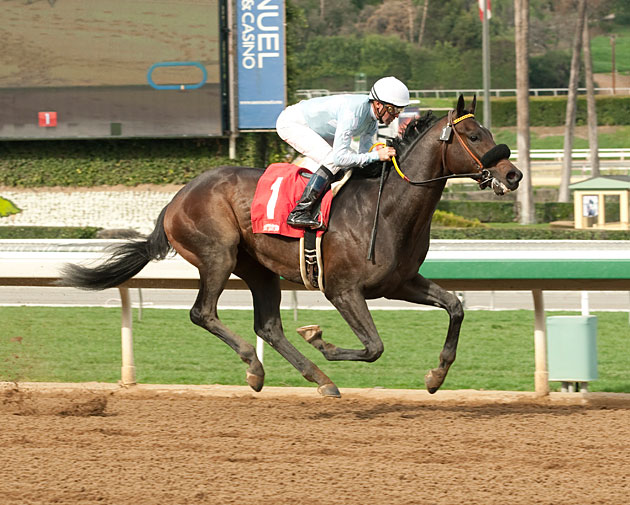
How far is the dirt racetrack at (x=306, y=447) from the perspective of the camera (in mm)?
3529

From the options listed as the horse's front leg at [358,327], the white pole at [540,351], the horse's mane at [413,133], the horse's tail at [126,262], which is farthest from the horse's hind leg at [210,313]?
the white pole at [540,351]

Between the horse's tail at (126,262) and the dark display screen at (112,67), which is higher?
the dark display screen at (112,67)

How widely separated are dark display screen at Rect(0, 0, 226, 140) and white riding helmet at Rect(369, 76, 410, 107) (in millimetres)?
16981

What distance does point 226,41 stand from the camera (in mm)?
21984

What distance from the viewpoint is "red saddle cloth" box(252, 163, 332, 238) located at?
201 inches

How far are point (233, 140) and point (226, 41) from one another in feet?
6.99

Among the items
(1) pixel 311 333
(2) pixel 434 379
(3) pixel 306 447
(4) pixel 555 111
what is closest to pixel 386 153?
(1) pixel 311 333

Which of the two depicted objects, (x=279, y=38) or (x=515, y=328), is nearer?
(x=515, y=328)

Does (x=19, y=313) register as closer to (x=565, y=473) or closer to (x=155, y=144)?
(x=565, y=473)

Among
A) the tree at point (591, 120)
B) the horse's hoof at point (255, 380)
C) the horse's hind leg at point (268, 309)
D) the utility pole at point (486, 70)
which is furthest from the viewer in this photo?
the tree at point (591, 120)

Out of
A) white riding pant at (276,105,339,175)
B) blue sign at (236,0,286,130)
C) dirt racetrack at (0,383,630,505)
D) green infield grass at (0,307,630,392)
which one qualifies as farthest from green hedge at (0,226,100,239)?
white riding pant at (276,105,339,175)

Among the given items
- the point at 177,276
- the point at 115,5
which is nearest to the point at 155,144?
the point at 115,5

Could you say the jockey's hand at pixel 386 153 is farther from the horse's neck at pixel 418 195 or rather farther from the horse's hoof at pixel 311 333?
the horse's hoof at pixel 311 333

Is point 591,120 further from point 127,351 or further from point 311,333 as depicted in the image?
point 311,333
